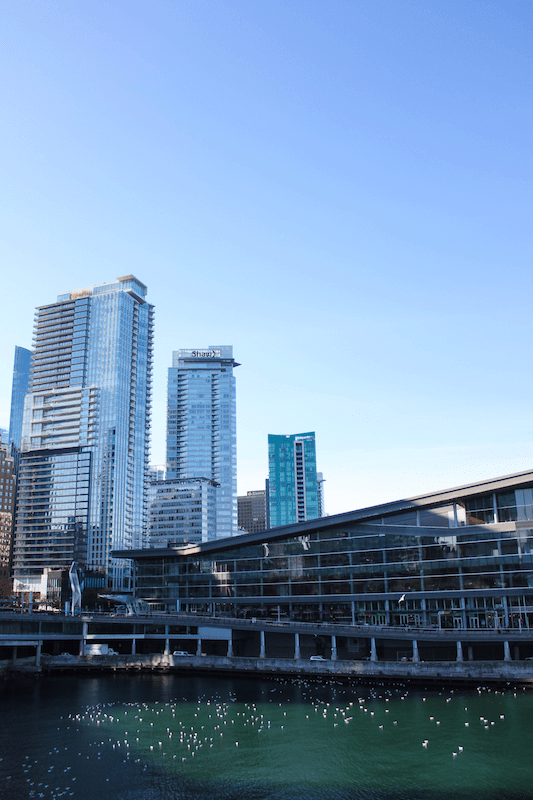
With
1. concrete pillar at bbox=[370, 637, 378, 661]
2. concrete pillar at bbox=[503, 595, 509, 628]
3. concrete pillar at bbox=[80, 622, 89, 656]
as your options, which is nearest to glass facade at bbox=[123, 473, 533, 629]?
Answer: concrete pillar at bbox=[503, 595, 509, 628]

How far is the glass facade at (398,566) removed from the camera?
99.8 m

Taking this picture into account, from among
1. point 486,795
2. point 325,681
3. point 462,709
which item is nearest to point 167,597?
point 325,681

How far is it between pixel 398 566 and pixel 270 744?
53.7 metres

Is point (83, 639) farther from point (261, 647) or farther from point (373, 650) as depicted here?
point (373, 650)

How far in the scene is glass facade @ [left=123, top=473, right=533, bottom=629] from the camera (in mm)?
99812

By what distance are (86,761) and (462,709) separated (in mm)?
38124

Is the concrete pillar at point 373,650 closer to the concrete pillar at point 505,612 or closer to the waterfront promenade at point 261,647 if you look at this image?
the waterfront promenade at point 261,647

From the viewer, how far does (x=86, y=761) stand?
52.4m

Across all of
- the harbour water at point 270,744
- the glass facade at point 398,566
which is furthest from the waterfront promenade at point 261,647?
the harbour water at point 270,744

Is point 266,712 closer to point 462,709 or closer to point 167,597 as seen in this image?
point 462,709

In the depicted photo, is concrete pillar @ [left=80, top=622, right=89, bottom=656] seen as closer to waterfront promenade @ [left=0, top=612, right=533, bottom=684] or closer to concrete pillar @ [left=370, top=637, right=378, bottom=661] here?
waterfront promenade @ [left=0, top=612, right=533, bottom=684]

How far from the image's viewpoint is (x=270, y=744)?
57531 millimetres

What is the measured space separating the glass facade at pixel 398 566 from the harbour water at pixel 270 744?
22.1 meters

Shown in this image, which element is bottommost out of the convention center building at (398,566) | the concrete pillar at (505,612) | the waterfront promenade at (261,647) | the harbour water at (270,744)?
the harbour water at (270,744)
